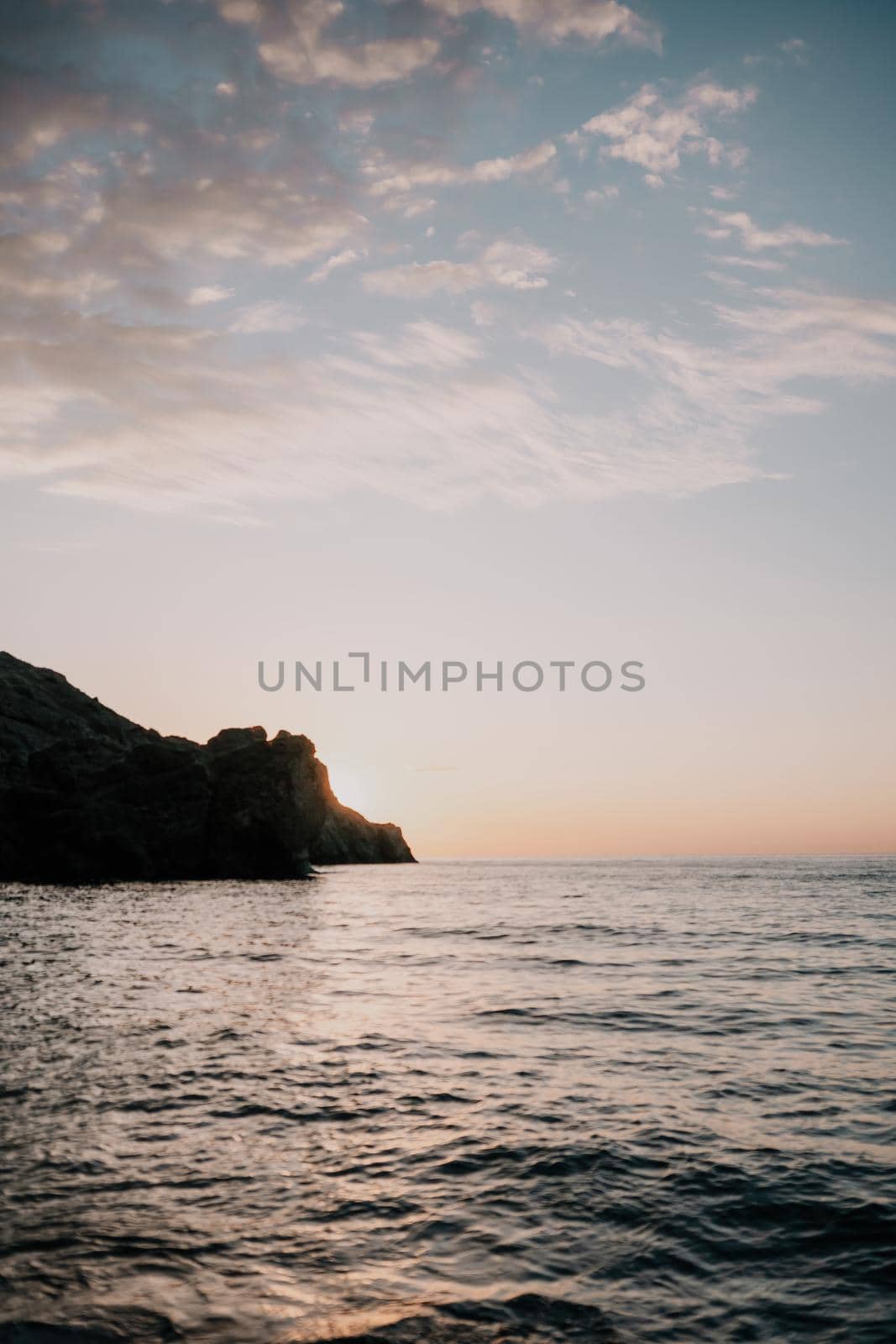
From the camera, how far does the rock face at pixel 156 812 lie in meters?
84.2

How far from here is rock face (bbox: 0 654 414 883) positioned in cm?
8419

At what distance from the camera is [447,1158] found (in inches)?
375

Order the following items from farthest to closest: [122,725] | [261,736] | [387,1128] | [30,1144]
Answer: [122,725] < [261,736] < [387,1128] < [30,1144]

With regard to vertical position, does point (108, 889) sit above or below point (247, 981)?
below

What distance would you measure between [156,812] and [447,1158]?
279 feet

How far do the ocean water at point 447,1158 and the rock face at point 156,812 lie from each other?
2646 inches

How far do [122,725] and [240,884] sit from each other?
3046 inches

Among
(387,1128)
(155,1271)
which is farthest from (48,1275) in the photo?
(387,1128)

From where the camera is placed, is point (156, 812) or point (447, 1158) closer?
point (447, 1158)

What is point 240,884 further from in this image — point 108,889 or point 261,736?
point 261,736

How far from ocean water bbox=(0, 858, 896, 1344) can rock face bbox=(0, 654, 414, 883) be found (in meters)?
67.2

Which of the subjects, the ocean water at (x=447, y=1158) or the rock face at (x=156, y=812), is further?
the rock face at (x=156, y=812)

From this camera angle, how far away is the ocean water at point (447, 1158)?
6406 mm

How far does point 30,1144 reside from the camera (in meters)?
9.61
